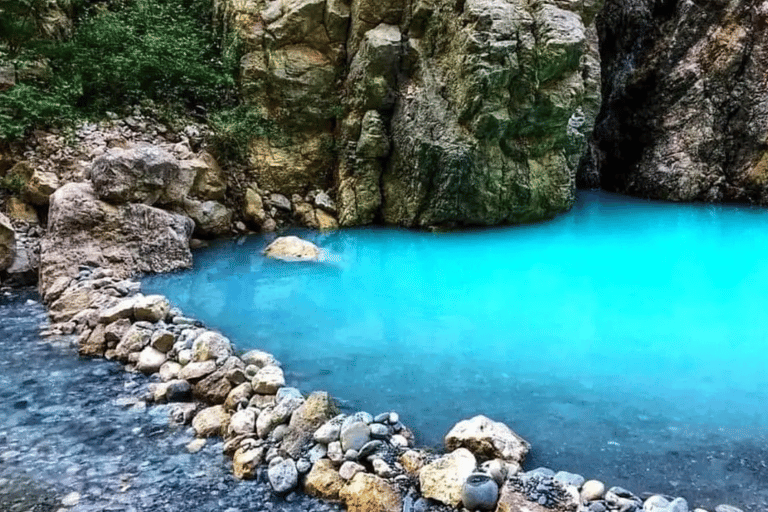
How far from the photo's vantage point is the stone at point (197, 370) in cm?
548

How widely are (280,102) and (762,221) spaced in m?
11.7

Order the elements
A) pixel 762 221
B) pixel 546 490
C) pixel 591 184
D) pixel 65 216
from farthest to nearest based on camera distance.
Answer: pixel 591 184 → pixel 762 221 → pixel 65 216 → pixel 546 490

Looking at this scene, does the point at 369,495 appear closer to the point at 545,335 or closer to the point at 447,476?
the point at 447,476

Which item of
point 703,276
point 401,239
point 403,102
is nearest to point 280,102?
point 403,102

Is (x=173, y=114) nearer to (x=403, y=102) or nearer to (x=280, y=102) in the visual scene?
(x=280, y=102)

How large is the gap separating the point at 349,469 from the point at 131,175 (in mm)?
6845

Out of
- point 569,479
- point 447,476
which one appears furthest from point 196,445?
point 569,479

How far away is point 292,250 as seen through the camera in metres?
10.1

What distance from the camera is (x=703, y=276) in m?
9.19

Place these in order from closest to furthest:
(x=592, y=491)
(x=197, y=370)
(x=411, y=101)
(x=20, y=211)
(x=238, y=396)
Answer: (x=592, y=491) < (x=238, y=396) < (x=197, y=370) < (x=20, y=211) < (x=411, y=101)

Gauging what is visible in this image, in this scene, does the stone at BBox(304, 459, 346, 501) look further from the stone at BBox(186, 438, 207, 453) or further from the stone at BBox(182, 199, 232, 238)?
the stone at BBox(182, 199, 232, 238)

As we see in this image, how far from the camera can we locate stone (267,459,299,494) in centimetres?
405

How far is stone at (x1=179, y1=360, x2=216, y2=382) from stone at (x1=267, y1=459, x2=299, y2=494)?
156 centimetres

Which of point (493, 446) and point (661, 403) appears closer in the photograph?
point (493, 446)
